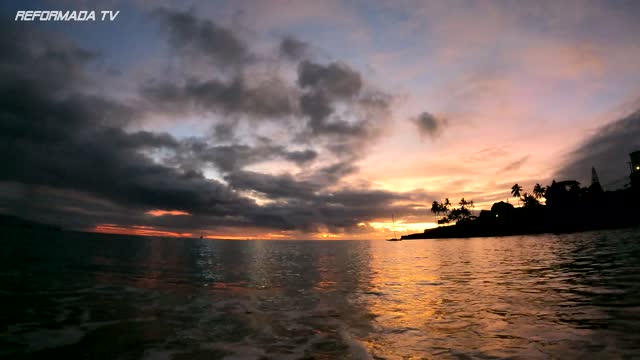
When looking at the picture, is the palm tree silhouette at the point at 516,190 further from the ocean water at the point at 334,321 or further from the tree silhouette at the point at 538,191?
the ocean water at the point at 334,321

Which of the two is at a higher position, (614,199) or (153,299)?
(614,199)

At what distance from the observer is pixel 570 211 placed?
141m

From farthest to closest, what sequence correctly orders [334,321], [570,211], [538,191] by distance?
1. [538,191]
2. [570,211]
3. [334,321]

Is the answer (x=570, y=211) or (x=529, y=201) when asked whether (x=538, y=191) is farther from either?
(x=570, y=211)

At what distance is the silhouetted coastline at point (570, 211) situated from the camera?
120 meters

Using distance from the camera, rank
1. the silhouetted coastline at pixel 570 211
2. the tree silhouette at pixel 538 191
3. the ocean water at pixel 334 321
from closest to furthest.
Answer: the ocean water at pixel 334 321
the silhouetted coastline at pixel 570 211
the tree silhouette at pixel 538 191

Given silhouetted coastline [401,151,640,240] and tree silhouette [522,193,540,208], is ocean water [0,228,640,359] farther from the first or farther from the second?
tree silhouette [522,193,540,208]

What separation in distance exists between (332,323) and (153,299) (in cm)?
1257

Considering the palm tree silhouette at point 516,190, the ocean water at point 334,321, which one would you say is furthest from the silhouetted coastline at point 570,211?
the ocean water at point 334,321

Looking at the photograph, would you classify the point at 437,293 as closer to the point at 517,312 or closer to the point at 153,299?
the point at 517,312

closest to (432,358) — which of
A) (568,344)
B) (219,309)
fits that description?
(568,344)

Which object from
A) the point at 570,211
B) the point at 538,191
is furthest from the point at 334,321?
the point at 538,191

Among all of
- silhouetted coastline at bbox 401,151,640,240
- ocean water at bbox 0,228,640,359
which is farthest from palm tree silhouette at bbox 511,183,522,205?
ocean water at bbox 0,228,640,359

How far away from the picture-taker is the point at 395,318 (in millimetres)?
15344
